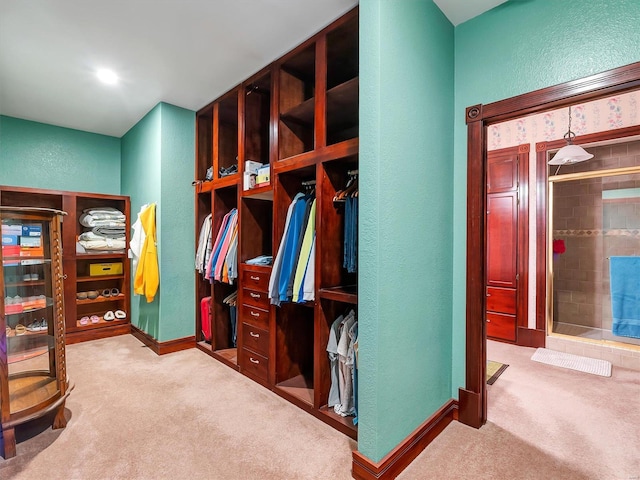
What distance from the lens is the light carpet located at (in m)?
2.83

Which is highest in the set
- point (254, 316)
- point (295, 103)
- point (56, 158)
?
point (295, 103)

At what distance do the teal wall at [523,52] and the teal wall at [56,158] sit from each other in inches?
175

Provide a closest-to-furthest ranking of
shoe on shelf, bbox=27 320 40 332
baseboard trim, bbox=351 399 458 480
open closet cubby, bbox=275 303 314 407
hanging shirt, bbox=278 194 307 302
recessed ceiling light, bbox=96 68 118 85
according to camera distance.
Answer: baseboard trim, bbox=351 399 458 480 < shoe on shelf, bbox=27 320 40 332 < hanging shirt, bbox=278 194 307 302 < open closet cubby, bbox=275 303 314 407 < recessed ceiling light, bbox=96 68 118 85

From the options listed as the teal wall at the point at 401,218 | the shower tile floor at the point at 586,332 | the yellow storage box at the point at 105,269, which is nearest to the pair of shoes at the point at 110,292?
the yellow storage box at the point at 105,269

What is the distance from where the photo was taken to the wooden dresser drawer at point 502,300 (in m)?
3.59

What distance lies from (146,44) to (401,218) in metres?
2.29

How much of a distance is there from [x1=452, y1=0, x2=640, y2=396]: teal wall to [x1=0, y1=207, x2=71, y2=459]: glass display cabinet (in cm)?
256

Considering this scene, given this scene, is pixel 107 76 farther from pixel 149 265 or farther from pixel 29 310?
pixel 29 310

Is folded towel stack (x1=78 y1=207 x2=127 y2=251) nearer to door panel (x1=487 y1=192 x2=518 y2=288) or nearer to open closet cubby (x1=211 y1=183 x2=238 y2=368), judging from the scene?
open closet cubby (x1=211 y1=183 x2=238 y2=368)

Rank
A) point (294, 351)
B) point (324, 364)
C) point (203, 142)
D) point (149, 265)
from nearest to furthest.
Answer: point (324, 364) < point (294, 351) < point (149, 265) < point (203, 142)

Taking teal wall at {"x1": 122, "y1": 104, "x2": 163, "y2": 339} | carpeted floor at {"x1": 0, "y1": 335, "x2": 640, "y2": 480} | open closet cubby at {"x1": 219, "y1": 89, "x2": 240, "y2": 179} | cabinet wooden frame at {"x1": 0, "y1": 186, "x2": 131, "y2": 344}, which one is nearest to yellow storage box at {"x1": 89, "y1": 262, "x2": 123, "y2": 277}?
cabinet wooden frame at {"x1": 0, "y1": 186, "x2": 131, "y2": 344}

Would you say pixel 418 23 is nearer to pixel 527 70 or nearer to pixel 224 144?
pixel 527 70

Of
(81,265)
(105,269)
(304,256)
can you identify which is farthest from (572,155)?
(81,265)

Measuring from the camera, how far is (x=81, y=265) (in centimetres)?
400
